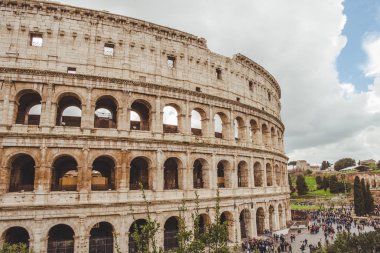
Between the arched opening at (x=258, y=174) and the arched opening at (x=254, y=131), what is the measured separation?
2.15m

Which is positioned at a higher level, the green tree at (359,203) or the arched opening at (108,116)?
the arched opening at (108,116)

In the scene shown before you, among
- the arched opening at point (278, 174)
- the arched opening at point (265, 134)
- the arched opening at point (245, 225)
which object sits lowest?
the arched opening at point (245, 225)

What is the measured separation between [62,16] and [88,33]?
191 cm

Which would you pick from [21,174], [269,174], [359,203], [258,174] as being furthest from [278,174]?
[21,174]

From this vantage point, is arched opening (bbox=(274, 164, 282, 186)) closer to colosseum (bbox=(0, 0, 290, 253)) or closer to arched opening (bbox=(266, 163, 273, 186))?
arched opening (bbox=(266, 163, 273, 186))

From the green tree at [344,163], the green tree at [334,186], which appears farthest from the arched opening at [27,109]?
the green tree at [344,163]

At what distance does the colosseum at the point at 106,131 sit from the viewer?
651 inches

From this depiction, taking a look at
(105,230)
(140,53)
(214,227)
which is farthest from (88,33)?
(214,227)

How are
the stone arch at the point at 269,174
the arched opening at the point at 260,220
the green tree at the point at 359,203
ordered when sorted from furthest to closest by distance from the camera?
the green tree at the point at 359,203 → the stone arch at the point at 269,174 → the arched opening at the point at 260,220

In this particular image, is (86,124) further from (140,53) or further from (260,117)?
(260,117)

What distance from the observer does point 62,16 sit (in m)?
18.7

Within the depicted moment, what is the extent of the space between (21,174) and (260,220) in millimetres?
19677

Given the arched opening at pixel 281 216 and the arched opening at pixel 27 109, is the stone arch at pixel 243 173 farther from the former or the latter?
the arched opening at pixel 27 109

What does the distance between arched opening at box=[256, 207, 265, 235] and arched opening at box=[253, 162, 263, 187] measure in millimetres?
2299
